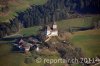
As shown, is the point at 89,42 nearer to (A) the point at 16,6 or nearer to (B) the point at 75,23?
(B) the point at 75,23

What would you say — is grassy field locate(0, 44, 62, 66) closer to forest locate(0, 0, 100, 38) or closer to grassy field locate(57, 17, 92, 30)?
forest locate(0, 0, 100, 38)

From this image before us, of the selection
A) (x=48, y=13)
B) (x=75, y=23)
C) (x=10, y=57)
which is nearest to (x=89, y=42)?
(x=75, y=23)

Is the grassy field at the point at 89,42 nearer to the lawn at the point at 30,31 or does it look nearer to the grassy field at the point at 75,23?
the grassy field at the point at 75,23

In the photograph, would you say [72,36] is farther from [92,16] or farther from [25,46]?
[25,46]

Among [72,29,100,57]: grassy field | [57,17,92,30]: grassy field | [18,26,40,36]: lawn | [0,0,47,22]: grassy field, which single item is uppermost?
[0,0,47,22]: grassy field

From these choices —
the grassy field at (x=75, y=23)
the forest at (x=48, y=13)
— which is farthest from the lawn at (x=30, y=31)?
the grassy field at (x=75, y=23)

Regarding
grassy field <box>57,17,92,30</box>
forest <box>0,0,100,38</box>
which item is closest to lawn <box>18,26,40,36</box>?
forest <box>0,0,100,38</box>
